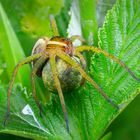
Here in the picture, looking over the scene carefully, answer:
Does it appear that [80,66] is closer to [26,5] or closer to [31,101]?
[31,101]

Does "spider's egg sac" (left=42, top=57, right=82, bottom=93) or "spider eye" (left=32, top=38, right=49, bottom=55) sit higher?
"spider eye" (left=32, top=38, right=49, bottom=55)

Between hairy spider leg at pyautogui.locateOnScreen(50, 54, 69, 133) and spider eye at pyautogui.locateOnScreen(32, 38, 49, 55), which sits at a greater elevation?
spider eye at pyautogui.locateOnScreen(32, 38, 49, 55)

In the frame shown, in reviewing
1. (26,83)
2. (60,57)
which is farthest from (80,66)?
(26,83)

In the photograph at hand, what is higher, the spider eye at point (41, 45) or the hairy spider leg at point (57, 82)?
the spider eye at point (41, 45)

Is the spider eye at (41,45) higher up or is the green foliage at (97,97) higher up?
the spider eye at (41,45)

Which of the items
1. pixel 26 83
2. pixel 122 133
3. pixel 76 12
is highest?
pixel 76 12

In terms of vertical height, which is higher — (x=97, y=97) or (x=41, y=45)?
(x=41, y=45)

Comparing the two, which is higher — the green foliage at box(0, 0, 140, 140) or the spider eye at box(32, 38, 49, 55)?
the spider eye at box(32, 38, 49, 55)

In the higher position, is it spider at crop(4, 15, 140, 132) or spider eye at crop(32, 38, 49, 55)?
spider eye at crop(32, 38, 49, 55)
